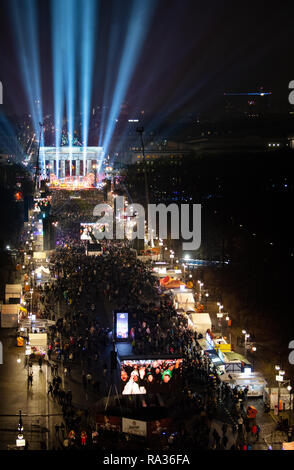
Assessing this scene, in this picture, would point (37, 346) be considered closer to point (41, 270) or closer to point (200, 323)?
point (200, 323)

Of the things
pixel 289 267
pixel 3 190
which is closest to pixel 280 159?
pixel 3 190

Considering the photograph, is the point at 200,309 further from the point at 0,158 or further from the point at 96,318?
the point at 0,158

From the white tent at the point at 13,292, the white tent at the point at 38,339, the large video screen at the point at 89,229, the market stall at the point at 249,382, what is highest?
the large video screen at the point at 89,229

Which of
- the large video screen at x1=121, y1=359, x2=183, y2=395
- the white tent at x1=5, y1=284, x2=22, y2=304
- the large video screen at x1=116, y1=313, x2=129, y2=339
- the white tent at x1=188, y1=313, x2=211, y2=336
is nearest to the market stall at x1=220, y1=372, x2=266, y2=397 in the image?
the large video screen at x1=121, y1=359, x2=183, y2=395

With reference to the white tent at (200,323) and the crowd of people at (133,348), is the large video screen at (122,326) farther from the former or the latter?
the white tent at (200,323)

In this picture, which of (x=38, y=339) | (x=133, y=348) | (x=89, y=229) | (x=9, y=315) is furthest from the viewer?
(x=89, y=229)

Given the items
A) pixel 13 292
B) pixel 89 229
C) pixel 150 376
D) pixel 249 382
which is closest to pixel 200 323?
pixel 249 382

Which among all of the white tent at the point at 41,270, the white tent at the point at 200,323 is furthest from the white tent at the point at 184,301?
the white tent at the point at 41,270

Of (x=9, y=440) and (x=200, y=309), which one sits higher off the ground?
(x=200, y=309)
